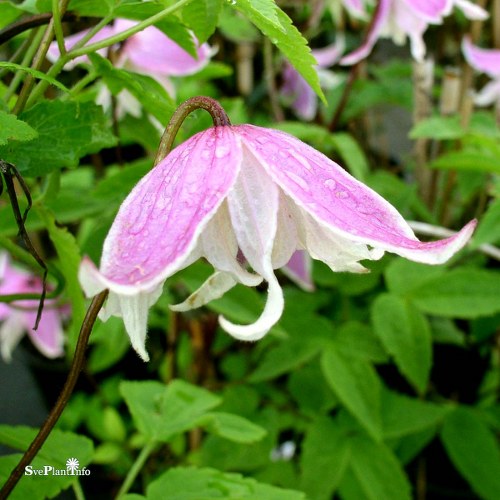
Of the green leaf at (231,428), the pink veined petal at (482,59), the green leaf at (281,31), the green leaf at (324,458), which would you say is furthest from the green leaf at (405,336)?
the green leaf at (281,31)

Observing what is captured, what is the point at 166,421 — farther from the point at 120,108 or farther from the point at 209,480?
the point at 120,108

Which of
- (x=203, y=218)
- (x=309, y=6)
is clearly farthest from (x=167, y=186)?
(x=309, y=6)

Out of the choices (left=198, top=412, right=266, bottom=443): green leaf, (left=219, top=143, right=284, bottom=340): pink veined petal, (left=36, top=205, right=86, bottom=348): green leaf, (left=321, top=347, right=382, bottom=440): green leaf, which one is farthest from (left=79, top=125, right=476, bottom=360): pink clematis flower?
(left=321, top=347, right=382, bottom=440): green leaf

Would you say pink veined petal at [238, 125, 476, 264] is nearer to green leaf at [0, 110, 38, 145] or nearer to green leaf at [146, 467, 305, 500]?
green leaf at [0, 110, 38, 145]

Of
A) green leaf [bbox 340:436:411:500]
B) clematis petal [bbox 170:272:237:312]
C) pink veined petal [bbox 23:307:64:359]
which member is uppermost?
clematis petal [bbox 170:272:237:312]

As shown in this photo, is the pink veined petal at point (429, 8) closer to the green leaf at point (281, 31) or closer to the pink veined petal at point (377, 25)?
the pink veined petal at point (377, 25)

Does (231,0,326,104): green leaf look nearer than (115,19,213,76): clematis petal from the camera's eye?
Yes

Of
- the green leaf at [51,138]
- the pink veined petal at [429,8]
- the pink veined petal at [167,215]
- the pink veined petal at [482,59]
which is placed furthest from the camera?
the pink veined petal at [482,59]
